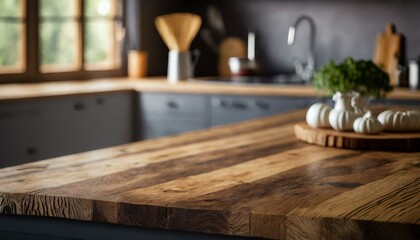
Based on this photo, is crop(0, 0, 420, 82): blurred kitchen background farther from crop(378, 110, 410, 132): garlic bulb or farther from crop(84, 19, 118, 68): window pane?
crop(378, 110, 410, 132): garlic bulb

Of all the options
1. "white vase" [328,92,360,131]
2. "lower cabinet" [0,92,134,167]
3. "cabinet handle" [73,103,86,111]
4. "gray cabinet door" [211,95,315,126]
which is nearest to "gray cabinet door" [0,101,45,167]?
"lower cabinet" [0,92,134,167]

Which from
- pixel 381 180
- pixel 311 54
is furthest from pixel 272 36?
pixel 381 180

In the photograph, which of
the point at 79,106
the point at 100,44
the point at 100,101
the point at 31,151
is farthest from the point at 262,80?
the point at 31,151

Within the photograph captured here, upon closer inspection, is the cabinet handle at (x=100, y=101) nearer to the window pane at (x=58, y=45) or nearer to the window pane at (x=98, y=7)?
the window pane at (x=58, y=45)

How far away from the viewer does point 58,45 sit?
252 inches

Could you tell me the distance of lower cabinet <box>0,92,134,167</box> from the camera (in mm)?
5164

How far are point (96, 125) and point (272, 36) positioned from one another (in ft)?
6.06

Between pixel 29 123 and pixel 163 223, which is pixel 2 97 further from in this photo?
pixel 163 223

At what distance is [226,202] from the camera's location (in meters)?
2.25

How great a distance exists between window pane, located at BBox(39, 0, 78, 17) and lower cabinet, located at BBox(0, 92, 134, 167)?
29.2 inches

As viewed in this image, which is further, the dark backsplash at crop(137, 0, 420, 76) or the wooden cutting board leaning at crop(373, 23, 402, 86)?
the dark backsplash at crop(137, 0, 420, 76)

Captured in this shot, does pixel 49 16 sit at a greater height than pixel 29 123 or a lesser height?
greater

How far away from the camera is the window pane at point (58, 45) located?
20.5 feet

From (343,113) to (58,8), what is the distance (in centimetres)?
340
